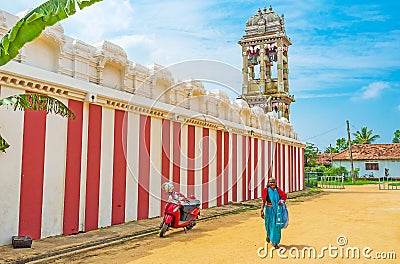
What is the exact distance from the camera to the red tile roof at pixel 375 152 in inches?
1927

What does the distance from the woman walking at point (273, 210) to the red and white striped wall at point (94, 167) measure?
4.03m

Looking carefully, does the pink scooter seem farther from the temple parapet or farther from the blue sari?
the temple parapet

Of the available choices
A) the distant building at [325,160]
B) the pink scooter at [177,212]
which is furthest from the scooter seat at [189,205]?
the distant building at [325,160]

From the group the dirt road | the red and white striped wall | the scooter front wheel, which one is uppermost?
the red and white striped wall

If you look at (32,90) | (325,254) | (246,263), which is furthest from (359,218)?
(32,90)

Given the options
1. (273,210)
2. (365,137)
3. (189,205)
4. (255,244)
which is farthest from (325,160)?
(273,210)

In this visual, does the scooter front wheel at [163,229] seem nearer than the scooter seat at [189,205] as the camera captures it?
Yes

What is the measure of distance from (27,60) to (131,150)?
367 cm

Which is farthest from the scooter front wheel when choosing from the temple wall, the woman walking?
the woman walking

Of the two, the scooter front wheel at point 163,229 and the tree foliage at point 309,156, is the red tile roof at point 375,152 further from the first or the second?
the scooter front wheel at point 163,229

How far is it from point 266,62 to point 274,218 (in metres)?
35.7

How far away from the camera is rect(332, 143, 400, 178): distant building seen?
48.3 meters

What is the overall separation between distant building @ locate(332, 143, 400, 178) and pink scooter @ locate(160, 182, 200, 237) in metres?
44.7

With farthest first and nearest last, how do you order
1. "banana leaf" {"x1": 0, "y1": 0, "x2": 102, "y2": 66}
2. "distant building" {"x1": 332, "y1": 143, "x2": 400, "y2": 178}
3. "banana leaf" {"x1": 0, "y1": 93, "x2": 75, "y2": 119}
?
"distant building" {"x1": 332, "y1": 143, "x2": 400, "y2": 178} → "banana leaf" {"x1": 0, "y1": 93, "x2": 75, "y2": 119} → "banana leaf" {"x1": 0, "y1": 0, "x2": 102, "y2": 66}
